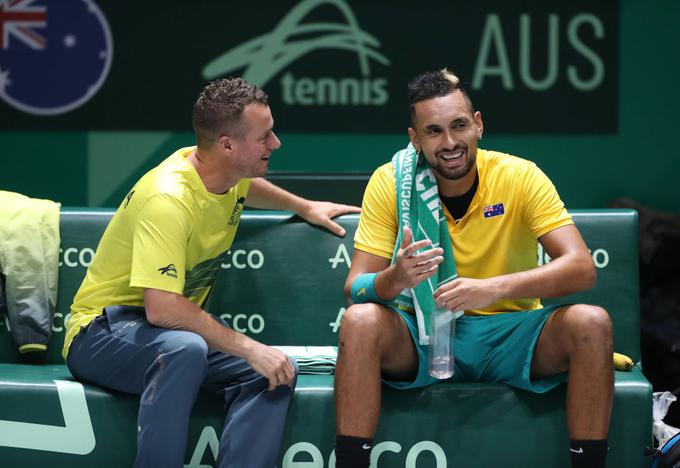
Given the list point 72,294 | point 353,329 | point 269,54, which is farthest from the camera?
point 269,54

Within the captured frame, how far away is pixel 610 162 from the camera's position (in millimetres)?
5637

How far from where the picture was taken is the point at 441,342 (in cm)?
319

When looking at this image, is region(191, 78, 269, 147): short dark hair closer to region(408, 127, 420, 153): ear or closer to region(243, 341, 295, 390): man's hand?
region(408, 127, 420, 153): ear

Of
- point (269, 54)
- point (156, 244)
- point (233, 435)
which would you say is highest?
point (269, 54)

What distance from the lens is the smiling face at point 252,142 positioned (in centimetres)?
330

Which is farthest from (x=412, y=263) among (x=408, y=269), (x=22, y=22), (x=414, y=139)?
(x=22, y=22)

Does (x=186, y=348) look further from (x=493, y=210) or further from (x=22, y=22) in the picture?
(x=22, y=22)

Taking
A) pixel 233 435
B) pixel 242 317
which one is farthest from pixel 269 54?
pixel 233 435

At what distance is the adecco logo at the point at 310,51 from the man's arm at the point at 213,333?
2.65 m

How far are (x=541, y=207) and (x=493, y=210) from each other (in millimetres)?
145

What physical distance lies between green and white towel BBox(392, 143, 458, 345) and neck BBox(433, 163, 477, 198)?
0.15ft

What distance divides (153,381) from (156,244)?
370 mm

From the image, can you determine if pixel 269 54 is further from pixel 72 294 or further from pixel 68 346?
pixel 68 346

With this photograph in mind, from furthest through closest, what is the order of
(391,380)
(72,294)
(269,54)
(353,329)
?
(269,54)
(72,294)
(391,380)
(353,329)
